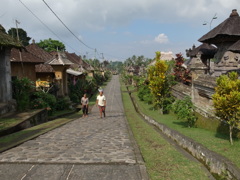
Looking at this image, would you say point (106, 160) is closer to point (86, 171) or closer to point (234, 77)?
point (86, 171)

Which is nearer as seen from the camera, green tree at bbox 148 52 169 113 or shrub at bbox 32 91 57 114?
shrub at bbox 32 91 57 114

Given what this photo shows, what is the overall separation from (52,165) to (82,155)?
0.91m

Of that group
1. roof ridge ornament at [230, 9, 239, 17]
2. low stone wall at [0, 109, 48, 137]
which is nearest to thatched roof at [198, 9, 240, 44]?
roof ridge ornament at [230, 9, 239, 17]

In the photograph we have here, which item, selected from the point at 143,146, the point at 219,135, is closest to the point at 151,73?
the point at 219,135

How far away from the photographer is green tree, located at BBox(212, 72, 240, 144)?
6762mm

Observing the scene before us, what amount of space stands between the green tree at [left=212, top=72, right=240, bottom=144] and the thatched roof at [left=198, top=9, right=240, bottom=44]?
10.8 metres

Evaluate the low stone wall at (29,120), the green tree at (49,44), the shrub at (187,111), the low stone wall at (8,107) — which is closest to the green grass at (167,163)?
the shrub at (187,111)

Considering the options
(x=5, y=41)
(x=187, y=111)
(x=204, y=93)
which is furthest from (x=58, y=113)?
(x=204, y=93)

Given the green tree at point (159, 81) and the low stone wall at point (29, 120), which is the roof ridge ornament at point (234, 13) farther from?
the low stone wall at point (29, 120)

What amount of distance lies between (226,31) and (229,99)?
11410mm

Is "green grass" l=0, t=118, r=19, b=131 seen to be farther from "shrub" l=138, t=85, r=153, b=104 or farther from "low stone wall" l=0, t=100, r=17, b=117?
"shrub" l=138, t=85, r=153, b=104

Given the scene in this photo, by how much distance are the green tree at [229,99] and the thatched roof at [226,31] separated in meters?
10.8

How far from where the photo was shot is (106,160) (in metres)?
5.38

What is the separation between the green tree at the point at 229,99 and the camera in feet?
22.2
